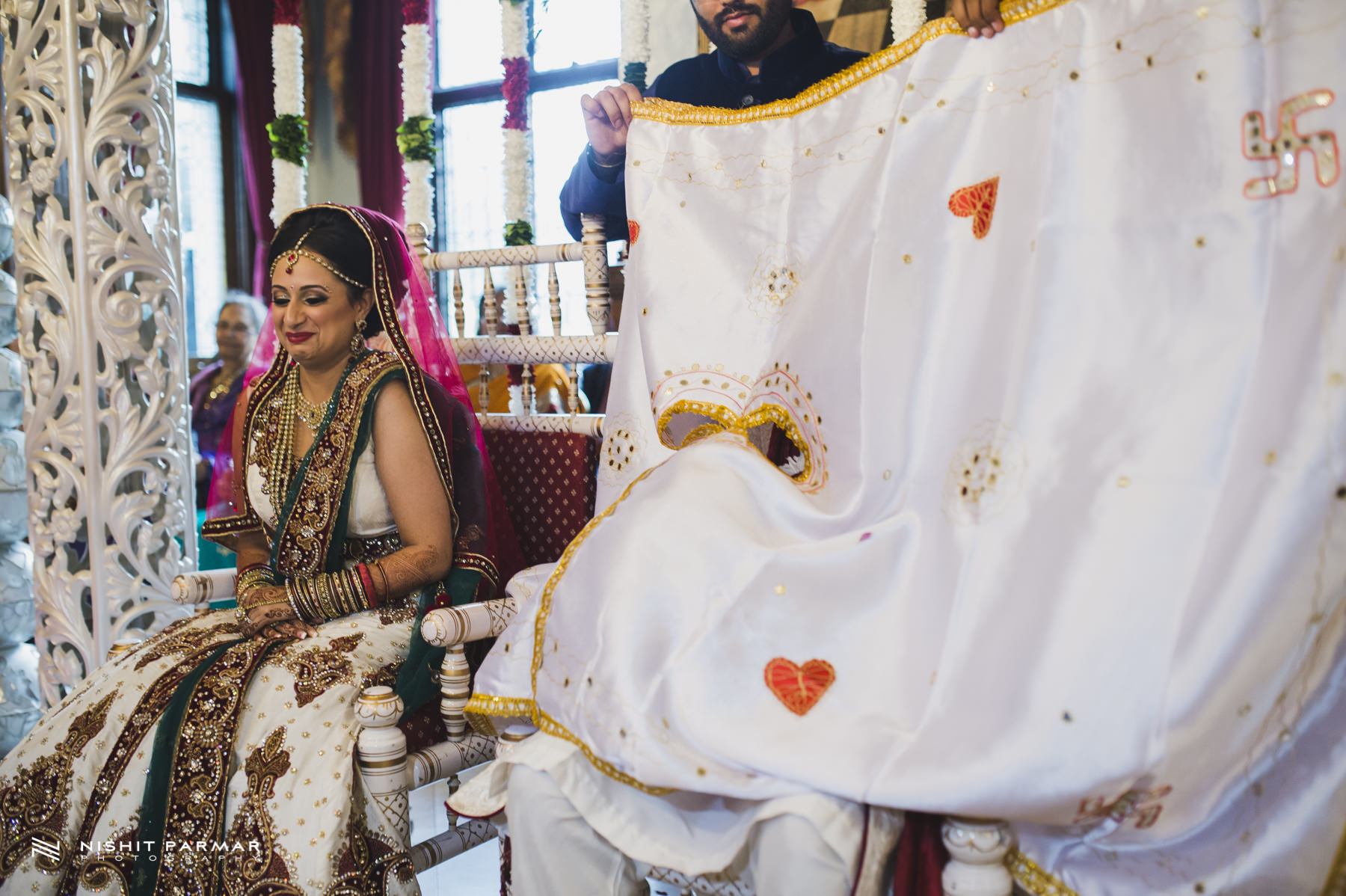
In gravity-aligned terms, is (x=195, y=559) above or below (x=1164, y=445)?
below

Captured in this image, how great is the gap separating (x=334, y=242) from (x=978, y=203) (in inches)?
48.2

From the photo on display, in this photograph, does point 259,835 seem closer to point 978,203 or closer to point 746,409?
point 746,409

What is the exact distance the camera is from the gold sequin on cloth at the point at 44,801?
167 cm

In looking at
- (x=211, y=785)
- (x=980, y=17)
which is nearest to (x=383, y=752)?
(x=211, y=785)

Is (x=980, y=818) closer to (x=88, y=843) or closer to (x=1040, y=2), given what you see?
(x=1040, y=2)

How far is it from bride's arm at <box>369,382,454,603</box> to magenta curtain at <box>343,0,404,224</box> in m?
5.29

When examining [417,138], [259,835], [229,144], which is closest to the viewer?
[259,835]

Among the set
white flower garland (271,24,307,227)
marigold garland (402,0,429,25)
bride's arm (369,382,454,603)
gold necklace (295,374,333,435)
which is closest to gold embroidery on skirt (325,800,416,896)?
bride's arm (369,382,454,603)

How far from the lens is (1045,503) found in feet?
3.87

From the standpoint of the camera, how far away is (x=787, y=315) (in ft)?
5.38

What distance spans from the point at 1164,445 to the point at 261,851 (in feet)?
4.64

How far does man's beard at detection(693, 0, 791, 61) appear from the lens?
1837 mm

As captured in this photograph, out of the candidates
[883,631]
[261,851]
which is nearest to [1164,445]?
[883,631]

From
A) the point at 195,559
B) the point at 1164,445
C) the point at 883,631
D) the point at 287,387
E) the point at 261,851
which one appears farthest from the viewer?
the point at 195,559
